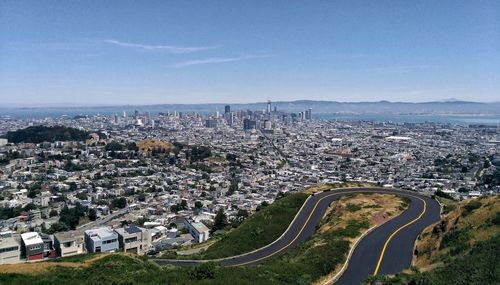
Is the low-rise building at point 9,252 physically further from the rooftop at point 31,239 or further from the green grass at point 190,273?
the green grass at point 190,273

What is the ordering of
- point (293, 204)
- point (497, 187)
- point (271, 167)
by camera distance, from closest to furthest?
point (293, 204) → point (497, 187) → point (271, 167)

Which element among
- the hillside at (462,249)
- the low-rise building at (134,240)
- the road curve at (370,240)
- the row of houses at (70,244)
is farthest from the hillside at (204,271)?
the low-rise building at (134,240)

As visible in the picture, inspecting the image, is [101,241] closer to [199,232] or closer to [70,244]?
[70,244]

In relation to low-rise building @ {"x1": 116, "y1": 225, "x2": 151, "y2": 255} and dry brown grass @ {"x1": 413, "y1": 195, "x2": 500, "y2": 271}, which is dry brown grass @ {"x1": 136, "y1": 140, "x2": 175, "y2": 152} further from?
dry brown grass @ {"x1": 413, "y1": 195, "x2": 500, "y2": 271}

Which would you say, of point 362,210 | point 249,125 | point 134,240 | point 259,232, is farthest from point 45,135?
point 362,210

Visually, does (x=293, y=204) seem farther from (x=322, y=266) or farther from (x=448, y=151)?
(x=448, y=151)

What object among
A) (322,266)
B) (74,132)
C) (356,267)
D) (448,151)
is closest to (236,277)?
(322,266)

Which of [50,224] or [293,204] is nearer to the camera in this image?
[293,204]

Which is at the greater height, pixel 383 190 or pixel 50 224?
pixel 383 190
